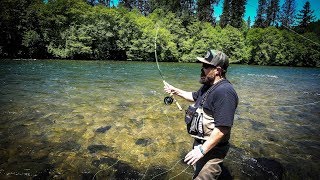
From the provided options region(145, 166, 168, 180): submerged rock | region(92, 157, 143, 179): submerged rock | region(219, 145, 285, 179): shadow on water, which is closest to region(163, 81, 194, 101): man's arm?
region(145, 166, 168, 180): submerged rock

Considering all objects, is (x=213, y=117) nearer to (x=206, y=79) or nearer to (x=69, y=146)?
(x=206, y=79)

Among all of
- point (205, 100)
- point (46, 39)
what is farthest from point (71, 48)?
point (205, 100)

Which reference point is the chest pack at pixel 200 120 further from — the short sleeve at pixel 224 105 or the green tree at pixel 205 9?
the green tree at pixel 205 9

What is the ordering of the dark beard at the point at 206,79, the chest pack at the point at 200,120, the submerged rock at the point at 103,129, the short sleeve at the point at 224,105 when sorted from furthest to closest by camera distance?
the submerged rock at the point at 103,129
the dark beard at the point at 206,79
the chest pack at the point at 200,120
the short sleeve at the point at 224,105

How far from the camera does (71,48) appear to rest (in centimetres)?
4375

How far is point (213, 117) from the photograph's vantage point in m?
3.25

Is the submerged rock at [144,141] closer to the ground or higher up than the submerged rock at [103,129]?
closer to the ground

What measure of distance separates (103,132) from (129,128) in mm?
845

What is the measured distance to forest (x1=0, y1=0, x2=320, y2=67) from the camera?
4141cm

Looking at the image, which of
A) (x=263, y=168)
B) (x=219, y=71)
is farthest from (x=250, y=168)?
(x=219, y=71)

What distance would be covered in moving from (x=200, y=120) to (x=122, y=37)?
48.8 metres

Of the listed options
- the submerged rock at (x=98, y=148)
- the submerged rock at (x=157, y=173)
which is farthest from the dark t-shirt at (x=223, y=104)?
the submerged rock at (x=98, y=148)

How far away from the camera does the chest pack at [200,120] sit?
3299mm

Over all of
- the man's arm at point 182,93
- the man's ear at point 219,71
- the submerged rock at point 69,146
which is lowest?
the submerged rock at point 69,146
